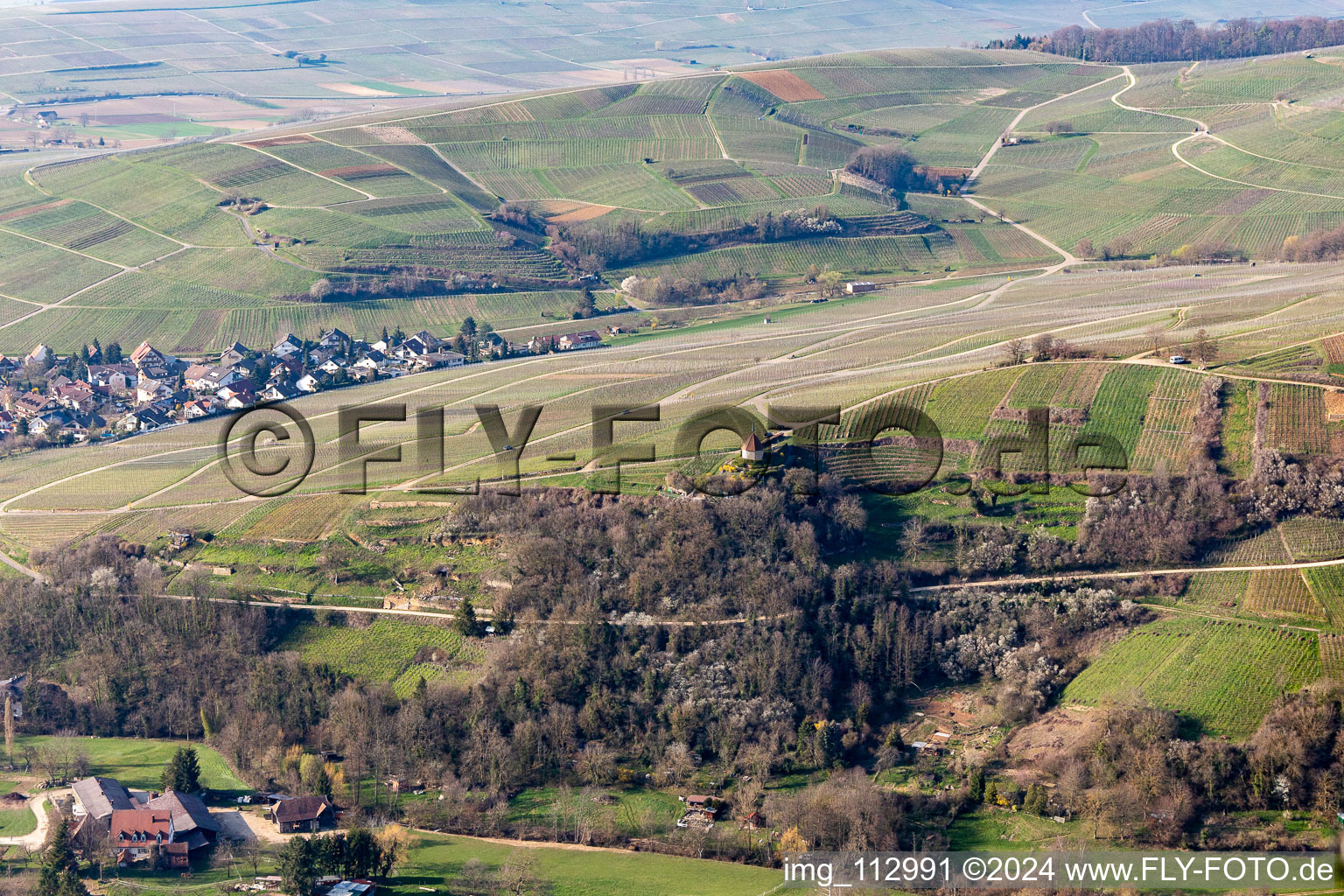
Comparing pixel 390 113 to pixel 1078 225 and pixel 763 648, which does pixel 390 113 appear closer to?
A: pixel 1078 225

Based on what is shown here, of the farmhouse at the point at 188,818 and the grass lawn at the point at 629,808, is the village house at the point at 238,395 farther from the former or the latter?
the grass lawn at the point at 629,808

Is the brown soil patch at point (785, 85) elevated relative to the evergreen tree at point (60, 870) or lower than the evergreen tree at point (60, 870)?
elevated

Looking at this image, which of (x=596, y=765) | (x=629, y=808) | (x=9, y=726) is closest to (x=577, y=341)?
(x=9, y=726)

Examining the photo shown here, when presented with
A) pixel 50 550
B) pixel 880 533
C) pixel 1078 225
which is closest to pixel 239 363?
pixel 50 550

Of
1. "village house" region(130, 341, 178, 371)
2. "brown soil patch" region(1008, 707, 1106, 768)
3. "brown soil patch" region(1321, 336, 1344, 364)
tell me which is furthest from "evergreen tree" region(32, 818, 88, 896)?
"brown soil patch" region(1321, 336, 1344, 364)

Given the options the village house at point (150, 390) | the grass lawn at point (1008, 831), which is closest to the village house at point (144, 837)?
the grass lawn at point (1008, 831)

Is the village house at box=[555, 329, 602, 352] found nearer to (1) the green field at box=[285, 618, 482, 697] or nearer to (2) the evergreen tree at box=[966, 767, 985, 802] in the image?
(1) the green field at box=[285, 618, 482, 697]
